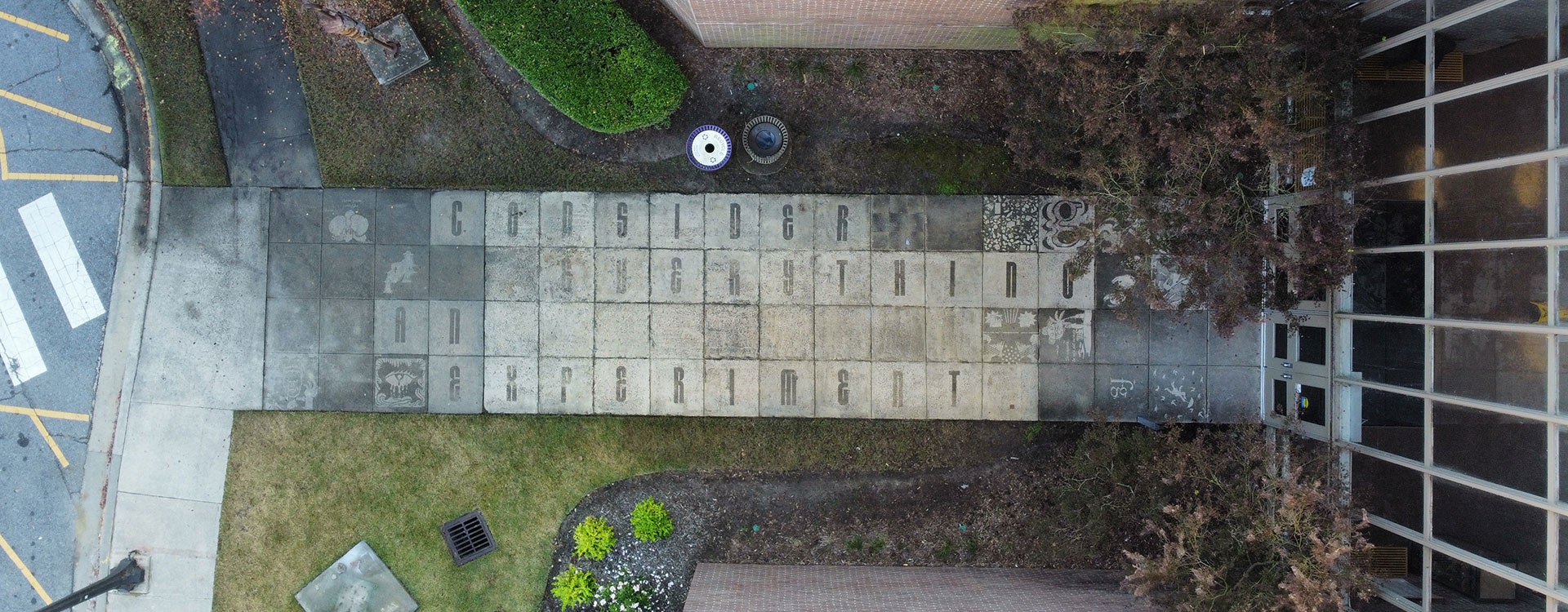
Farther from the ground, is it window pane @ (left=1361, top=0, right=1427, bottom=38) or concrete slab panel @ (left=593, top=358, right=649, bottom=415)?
window pane @ (left=1361, top=0, right=1427, bottom=38)

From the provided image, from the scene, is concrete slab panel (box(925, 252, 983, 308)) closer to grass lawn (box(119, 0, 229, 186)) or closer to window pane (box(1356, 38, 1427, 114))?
window pane (box(1356, 38, 1427, 114))

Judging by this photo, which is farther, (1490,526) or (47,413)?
(47,413)

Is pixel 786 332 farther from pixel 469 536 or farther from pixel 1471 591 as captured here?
pixel 1471 591

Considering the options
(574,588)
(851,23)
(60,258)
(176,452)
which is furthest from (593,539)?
(60,258)

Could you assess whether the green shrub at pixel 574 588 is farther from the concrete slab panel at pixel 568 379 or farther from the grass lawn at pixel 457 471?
the concrete slab panel at pixel 568 379

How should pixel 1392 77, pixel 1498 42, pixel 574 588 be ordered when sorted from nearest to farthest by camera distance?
pixel 1498 42 → pixel 1392 77 → pixel 574 588

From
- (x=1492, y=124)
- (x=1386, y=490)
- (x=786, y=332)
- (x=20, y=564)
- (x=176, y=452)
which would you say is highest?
(x=1492, y=124)

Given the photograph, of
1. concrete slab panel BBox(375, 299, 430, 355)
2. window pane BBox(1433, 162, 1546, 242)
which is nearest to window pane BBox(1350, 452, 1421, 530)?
window pane BBox(1433, 162, 1546, 242)
